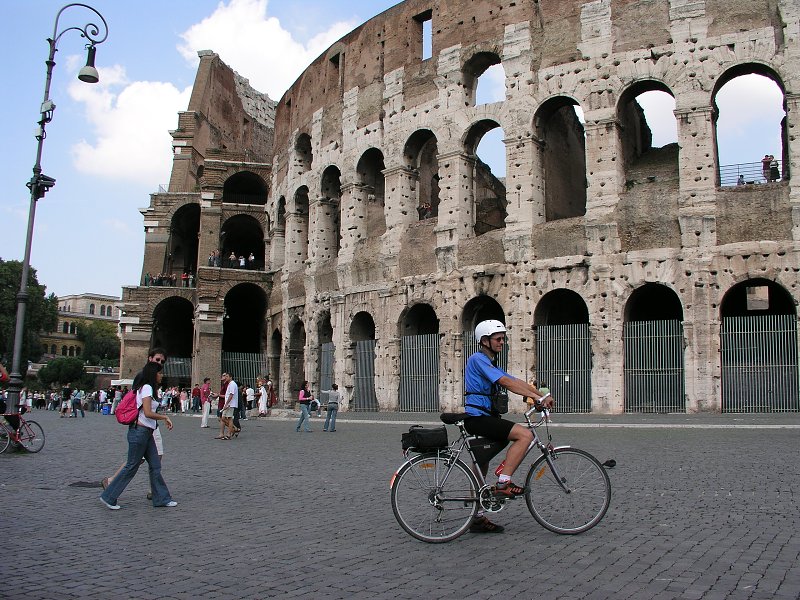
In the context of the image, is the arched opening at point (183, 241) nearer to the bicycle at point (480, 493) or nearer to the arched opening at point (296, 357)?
the arched opening at point (296, 357)

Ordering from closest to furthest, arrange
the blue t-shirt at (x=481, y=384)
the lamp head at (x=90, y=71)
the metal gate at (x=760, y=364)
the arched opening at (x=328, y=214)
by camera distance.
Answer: the blue t-shirt at (x=481, y=384) < the lamp head at (x=90, y=71) < the metal gate at (x=760, y=364) < the arched opening at (x=328, y=214)

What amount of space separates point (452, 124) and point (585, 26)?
456 centimetres

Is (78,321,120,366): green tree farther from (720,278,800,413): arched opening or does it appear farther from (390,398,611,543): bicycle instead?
(390,398,611,543): bicycle

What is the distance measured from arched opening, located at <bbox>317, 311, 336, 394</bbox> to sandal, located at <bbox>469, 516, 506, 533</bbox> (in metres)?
20.3

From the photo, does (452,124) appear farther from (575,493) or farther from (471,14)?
(575,493)

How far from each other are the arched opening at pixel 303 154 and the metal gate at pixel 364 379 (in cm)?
860

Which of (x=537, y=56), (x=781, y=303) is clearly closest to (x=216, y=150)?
(x=537, y=56)

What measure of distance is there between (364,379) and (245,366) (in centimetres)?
979

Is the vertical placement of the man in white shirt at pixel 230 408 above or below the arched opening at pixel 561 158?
below

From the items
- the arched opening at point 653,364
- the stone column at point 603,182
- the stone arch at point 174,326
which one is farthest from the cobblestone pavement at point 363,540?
the stone arch at point 174,326

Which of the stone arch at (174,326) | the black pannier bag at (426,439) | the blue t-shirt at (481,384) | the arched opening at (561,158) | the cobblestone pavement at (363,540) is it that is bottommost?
the cobblestone pavement at (363,540)

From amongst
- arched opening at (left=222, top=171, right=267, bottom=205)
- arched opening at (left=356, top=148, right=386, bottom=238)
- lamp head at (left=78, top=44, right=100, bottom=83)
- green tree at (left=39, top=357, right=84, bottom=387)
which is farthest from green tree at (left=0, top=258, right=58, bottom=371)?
lamp head at (left=78, top=44, right=100, bottom=83)

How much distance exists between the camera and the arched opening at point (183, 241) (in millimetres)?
38031

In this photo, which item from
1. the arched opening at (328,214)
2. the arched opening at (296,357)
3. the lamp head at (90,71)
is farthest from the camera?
the arched opening at (296,357)
